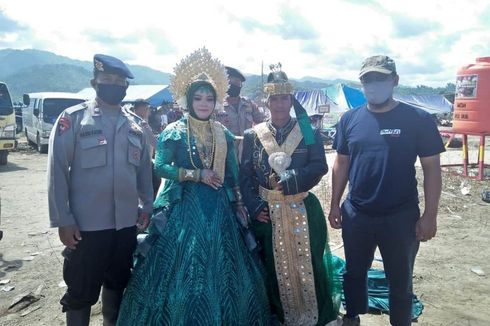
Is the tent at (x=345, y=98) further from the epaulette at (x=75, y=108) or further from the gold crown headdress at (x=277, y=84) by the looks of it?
the epaulette at (x=75, y=108)

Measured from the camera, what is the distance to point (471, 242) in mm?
5430

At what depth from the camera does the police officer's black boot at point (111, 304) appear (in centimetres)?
302

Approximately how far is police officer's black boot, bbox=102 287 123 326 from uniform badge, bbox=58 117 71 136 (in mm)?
1223

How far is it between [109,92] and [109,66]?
0.17 meters

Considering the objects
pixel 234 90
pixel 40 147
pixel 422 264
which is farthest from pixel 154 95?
pixel 422 264

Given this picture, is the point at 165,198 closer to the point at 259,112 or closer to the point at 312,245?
the point at 312,245

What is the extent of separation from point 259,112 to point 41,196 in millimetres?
5242

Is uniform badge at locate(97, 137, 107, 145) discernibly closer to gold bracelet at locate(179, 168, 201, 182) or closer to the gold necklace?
gold bracelet at locate(179, 168, 201, 182)

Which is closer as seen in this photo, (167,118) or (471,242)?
(471,242)

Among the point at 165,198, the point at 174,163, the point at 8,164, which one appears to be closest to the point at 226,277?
the point at 165,198

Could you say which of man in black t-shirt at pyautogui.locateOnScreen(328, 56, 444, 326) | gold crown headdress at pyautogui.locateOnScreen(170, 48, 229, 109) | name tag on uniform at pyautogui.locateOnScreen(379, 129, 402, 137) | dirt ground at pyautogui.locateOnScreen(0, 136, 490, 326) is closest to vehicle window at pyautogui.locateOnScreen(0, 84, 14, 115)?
dirt ground at pyautogui.locateOnScreen(0, 136, 490, 326)

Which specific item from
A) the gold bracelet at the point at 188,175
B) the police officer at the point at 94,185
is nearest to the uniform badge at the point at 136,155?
the police officer at the point at 94,185

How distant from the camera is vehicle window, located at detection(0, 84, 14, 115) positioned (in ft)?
36.5

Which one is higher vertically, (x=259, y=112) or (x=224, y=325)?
(x=259, y=112)
